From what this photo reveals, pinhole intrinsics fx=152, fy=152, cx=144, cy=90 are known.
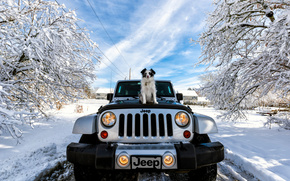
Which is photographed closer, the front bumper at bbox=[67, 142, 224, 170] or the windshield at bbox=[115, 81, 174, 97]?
the front bumper at bbox=[67, 142, 224, 170]

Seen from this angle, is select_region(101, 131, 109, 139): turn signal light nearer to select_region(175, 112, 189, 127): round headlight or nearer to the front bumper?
the front bumper

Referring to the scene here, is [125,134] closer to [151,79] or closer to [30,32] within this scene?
[151,79]

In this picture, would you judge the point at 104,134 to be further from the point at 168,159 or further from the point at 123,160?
the point at 168,159

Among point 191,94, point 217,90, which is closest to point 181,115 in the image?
Result: point 217,90

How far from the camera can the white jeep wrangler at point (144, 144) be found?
5.76 ft

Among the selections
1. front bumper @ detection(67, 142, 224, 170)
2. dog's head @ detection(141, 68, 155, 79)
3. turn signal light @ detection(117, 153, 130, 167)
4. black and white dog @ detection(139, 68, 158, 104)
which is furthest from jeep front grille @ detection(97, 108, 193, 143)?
dog's head @ detection(141, 68, 155, 79)

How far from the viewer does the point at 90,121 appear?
2160 mm

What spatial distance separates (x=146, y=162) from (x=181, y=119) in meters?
0.76

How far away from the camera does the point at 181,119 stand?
84.5 inches

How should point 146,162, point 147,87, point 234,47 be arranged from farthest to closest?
point 234,47
point 147,87
point 146,162

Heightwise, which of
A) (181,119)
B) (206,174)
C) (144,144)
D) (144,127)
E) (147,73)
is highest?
(147,73)

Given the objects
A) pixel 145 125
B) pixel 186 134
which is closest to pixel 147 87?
pixel 145 125

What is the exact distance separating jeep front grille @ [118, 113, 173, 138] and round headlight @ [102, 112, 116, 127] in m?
0.10

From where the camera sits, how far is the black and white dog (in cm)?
254
